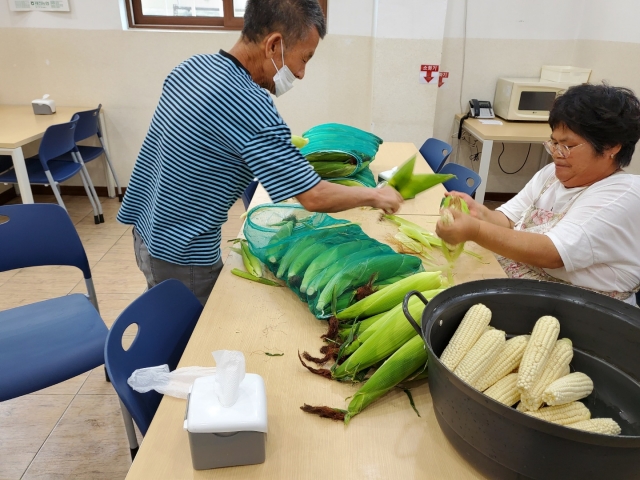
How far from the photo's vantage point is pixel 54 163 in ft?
13.1

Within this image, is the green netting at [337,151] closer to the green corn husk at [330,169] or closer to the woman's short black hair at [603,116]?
the green corn husk at [330,169]

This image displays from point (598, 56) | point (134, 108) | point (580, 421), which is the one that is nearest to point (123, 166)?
point (134, 108)

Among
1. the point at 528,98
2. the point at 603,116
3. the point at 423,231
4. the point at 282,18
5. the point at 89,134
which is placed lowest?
the point at 89,134

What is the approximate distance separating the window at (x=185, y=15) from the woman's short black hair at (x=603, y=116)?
347 centimetres

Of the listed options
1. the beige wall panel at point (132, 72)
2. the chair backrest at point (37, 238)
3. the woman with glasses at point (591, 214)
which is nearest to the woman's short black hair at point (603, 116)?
the woman with glasses at point (591, 214)

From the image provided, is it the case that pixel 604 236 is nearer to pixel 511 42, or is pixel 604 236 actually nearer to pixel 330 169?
pixel 330 169

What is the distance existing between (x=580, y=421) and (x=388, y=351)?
41 centimetres

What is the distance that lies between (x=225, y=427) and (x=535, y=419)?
19.9 inches

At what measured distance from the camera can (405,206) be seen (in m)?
2.29

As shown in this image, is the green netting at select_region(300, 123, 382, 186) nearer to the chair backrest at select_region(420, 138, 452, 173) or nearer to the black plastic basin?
the chair backrest at select_region(420, 138, 452, 173)

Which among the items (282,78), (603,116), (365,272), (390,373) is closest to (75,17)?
(282,78)

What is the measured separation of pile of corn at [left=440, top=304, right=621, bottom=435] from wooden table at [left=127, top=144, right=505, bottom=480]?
0.16 m

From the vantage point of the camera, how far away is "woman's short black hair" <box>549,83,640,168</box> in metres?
1.42

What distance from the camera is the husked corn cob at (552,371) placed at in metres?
0.91
